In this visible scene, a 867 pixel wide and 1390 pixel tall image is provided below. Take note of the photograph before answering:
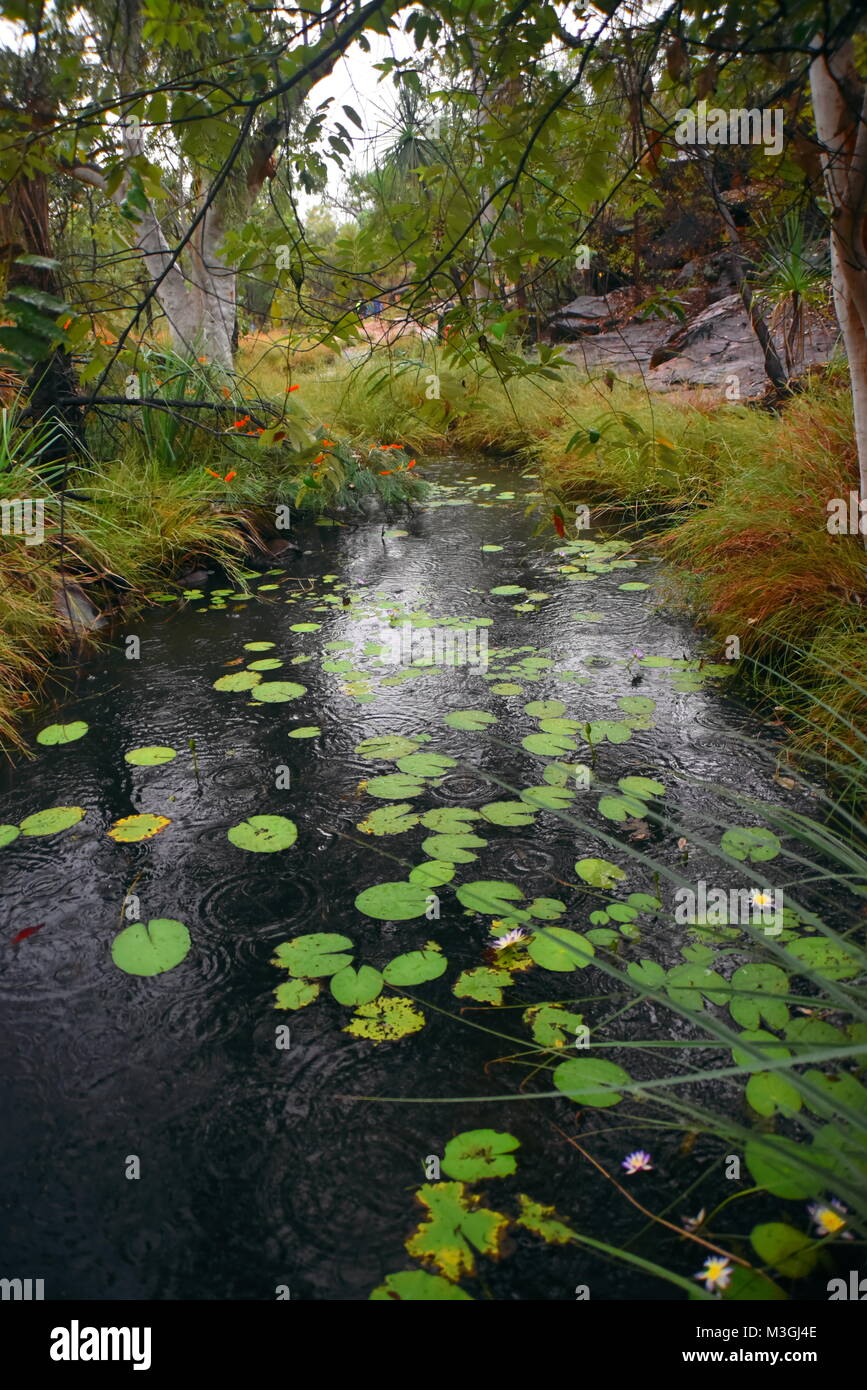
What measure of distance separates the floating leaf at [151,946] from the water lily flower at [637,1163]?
100cm

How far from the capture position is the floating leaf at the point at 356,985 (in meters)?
1.63

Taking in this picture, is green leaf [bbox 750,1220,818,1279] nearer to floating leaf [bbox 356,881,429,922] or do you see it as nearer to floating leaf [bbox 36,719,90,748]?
floating leaf [bbox 356,881,429,922]

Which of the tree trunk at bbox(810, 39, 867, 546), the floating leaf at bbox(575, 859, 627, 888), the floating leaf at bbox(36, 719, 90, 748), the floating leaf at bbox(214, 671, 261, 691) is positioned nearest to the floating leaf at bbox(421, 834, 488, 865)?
the floating leaf at bbox(575, 859, 627, 888)

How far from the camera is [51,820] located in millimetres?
2320

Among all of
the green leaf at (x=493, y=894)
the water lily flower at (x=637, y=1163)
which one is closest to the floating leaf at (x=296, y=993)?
the green leaf at (x=493, y=894)

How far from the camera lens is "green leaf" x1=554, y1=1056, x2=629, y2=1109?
138 centimetres

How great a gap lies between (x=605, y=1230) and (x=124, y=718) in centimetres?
233

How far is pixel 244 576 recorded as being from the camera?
4.63 meters

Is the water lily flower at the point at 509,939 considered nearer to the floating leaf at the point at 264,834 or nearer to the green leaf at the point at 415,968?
the green leaf at the point at 415,968

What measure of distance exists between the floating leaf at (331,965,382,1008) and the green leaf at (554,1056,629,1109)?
41cm

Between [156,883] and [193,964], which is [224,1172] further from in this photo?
[156,883]

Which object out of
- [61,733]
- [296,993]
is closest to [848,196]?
[296,993]

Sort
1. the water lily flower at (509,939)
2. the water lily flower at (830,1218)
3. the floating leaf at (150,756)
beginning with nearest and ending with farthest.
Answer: the water lily flower at (830,1218)
the water lily flower at (509,939)
the floating leaf at (150,756)
